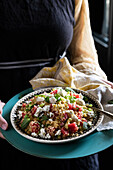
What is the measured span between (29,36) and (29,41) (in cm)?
3

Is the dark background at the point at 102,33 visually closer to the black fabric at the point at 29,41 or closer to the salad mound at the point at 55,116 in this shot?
the black fabric at the point at 29,41

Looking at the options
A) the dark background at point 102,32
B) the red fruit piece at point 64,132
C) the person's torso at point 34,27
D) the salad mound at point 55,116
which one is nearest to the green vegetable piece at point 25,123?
the salad mound at point 55,116

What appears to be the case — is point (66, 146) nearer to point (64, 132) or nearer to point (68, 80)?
point (64, 132)

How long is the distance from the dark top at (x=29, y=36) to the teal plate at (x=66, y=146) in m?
0.37

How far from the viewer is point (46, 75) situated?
41.8 inches

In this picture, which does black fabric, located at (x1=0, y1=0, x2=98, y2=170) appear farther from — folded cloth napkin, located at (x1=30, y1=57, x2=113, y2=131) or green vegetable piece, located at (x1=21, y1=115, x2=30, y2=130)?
green vegetable piece, located at (x1=21, y1=115, x2=30, y2=130)

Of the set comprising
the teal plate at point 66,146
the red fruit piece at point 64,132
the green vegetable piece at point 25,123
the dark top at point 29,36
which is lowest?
the teal plate at point 66,146

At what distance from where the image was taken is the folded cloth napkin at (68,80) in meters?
0.95

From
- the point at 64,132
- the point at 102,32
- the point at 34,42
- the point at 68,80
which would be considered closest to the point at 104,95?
the point at 68,80

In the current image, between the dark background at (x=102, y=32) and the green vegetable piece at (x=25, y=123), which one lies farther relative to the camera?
→ the dark background at (x=102, y=32)

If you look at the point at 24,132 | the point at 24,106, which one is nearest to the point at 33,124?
the point at 24,132

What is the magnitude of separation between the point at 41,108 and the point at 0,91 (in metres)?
0.36

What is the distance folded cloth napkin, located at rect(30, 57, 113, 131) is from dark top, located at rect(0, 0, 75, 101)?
0.07 m

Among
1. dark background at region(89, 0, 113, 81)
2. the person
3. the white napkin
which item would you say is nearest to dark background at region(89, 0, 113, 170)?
dark background at region(89, 0, 113, 81)
